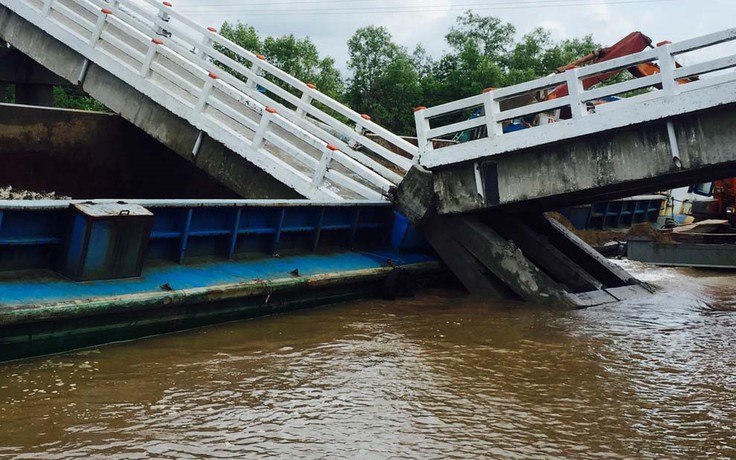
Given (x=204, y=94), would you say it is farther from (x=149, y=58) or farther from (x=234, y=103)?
(x=234, y=103)

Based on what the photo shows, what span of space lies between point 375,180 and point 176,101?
3.85 metres

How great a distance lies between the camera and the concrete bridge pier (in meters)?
12.1

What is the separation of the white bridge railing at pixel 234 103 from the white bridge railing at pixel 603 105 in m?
0.96

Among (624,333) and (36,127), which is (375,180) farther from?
(36,127)

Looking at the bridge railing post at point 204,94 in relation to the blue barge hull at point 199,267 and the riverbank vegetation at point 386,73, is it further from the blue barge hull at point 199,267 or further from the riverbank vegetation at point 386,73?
the riverbank vegetation at point 386,73

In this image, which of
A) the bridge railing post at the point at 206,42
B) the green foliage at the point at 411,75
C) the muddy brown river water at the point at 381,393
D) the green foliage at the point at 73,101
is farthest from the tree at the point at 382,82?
the muddy brown river water at the point at 381,393

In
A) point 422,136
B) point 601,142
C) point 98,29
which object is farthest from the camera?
point 98,29

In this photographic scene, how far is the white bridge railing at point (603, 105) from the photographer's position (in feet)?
32.8

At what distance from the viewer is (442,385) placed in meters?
7.32

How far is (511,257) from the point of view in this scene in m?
12.2

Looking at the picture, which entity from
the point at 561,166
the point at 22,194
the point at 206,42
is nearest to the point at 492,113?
the point at 561,166

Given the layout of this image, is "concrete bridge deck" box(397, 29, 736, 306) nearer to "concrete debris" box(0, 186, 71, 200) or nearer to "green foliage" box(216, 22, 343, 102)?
"concrete debris" box(0, 186, 71, 200)

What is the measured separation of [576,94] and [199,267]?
534 cm

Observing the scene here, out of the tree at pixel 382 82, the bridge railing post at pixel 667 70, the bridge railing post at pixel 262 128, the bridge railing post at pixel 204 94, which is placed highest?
the tree at pixel 382 82
